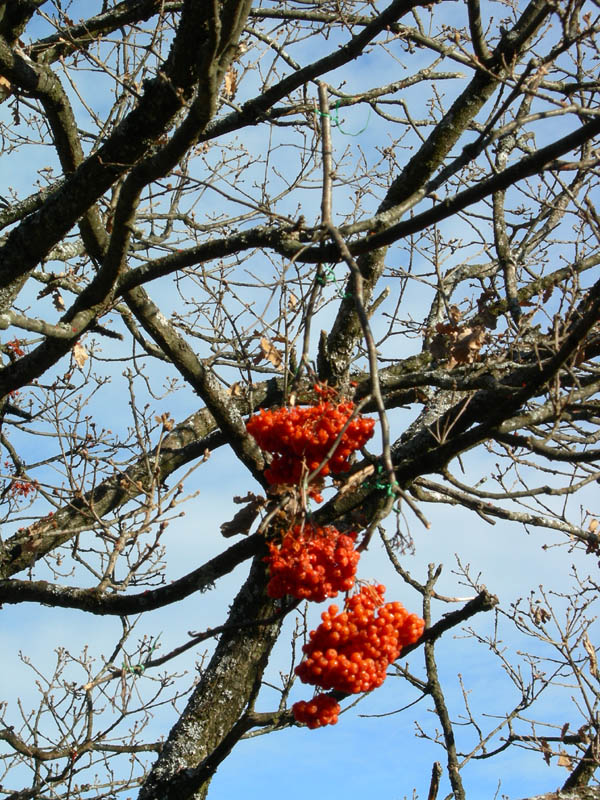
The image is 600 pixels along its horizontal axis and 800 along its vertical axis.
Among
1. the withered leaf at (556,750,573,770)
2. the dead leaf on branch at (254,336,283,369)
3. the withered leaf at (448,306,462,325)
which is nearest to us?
the dead leaf on branch at (254,336,283,369)

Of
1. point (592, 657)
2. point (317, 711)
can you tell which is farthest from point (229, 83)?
point (592, 657)

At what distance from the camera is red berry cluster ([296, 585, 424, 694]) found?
264 centimetres

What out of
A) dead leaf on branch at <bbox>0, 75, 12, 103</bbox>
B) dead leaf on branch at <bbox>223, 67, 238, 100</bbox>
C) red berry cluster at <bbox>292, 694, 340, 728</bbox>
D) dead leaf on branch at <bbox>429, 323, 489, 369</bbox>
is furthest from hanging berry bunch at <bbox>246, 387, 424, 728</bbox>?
dead leaf on branch at <bbox>0, 75, 12, 103</bbox>

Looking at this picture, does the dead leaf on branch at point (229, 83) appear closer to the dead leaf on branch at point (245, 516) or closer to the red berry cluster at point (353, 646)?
the dead leaf on branch at point (245, 516)

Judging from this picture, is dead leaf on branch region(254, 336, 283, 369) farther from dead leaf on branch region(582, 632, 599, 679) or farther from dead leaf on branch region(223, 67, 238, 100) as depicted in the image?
dead leaf on branch region(582, 632, 599, 679)

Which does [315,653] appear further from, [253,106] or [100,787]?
[100,787]

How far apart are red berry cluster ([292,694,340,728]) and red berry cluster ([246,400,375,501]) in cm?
82

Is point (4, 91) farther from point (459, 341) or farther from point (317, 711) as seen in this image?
point (317, 711)

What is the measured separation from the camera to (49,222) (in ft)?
11.6

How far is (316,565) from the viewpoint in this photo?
260 cm

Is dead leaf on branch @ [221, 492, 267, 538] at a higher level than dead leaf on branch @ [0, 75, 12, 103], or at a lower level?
lower

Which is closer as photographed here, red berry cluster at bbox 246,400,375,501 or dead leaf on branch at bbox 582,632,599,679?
red berry cluster at bbox 246,400,375,501

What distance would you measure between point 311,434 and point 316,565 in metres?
0.46

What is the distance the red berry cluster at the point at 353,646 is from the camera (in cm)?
264
